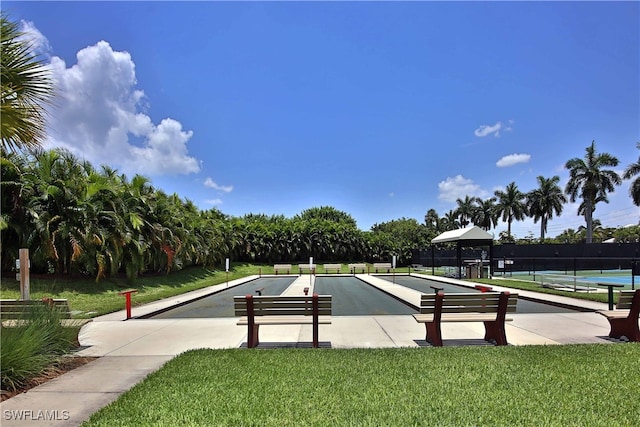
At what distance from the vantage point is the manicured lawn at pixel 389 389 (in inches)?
146

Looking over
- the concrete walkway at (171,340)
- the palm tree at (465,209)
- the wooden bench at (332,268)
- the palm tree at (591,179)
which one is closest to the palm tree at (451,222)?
the palm tree at (465,209)

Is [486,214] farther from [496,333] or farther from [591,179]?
[496,333]

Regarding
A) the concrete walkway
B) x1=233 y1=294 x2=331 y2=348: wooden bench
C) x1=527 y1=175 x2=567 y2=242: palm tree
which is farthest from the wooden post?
x1=527 y1=175 x2=567 y2=242: palm tree

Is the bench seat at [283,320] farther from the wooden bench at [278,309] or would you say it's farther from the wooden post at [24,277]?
the wooden post at [24,277]

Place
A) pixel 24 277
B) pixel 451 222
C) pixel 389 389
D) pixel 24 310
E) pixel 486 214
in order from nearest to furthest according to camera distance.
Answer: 1. pixel 389 389
2. pixel 24 310
3. pixel 24 277
4. pixel 486 214
5. pixel 451 222

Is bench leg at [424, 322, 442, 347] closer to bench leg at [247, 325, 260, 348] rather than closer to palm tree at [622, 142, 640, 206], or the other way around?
bench leg at [247, 325, 260, 348]

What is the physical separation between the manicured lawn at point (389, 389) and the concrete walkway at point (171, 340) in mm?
545

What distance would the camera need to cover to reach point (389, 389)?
4.42m

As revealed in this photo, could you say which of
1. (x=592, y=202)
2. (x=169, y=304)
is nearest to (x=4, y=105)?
(x=169, y=304)

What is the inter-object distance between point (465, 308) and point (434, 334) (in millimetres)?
681

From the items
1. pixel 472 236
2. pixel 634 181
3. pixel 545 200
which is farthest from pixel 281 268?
pixel 545 200

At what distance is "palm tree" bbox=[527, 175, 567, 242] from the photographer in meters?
60.6

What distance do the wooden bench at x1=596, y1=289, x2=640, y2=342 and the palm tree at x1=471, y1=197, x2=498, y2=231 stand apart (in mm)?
67608

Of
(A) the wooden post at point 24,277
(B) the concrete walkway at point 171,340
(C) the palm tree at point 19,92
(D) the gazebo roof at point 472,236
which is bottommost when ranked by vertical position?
(B) the concrete walkway at point 171,340
